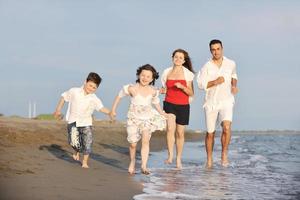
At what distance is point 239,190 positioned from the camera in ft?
20.5

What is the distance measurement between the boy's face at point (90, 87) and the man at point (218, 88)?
1.85 m

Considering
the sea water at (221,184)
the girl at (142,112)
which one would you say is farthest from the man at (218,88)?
the girl at (142,112)

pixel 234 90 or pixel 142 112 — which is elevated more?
pixel 234 90

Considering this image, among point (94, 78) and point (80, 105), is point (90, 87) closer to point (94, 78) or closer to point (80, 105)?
point (94, 78)

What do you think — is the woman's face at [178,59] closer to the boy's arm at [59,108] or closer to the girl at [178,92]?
the girl at [178,92]

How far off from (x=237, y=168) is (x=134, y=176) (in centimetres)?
250

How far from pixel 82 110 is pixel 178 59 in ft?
5.96

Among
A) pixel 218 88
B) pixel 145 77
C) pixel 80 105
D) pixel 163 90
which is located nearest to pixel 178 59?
pixel 163 90

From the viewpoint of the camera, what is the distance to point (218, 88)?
9352 millimetres

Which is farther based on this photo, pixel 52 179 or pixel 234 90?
pixel 234 90

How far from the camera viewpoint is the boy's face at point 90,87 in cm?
848

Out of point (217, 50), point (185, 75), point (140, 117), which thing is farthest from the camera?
point (217, 50)

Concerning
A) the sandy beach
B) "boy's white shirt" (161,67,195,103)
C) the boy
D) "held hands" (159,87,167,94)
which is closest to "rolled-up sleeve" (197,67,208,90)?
"boy's white shirt" (161,67,195,103)

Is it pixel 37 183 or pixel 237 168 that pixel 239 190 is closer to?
pixel 37 183
